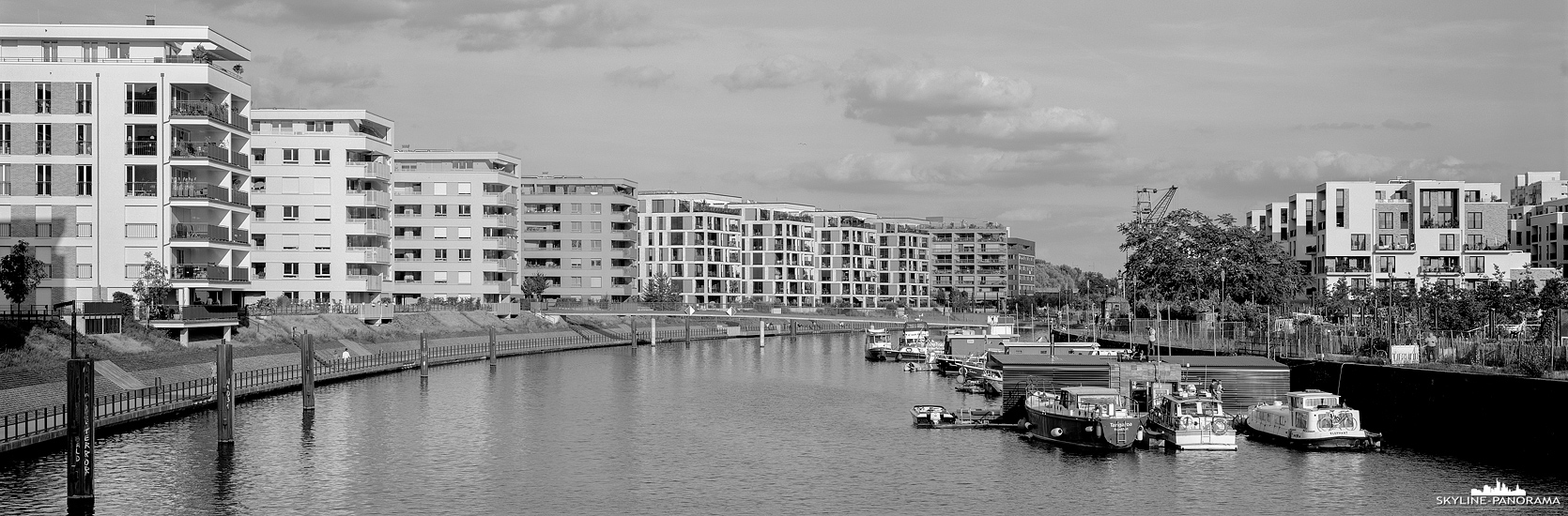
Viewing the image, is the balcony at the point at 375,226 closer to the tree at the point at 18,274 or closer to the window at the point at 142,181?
the window at the point at 142,181

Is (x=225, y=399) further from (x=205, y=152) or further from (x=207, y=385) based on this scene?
(x=205, y=152)

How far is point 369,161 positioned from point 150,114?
148 ft

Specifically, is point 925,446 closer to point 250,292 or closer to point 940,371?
point 940,371

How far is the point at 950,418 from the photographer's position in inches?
3169

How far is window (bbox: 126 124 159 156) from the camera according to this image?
325ft

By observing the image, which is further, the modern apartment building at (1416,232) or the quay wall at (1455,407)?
the modern apartment building at (1416,232)

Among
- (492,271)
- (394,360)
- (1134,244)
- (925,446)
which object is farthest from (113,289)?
(1134,244)

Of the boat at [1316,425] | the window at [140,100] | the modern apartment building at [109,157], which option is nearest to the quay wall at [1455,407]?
the boat at [1316,425]

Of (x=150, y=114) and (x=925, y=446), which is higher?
(x=150, y=114)

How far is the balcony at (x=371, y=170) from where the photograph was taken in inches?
5551

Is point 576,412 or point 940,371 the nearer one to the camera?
point 576,412

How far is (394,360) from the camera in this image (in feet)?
380

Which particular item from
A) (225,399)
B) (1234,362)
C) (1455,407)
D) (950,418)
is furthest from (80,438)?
(1455,407)

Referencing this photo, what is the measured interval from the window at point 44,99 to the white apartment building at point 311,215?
41.2m
